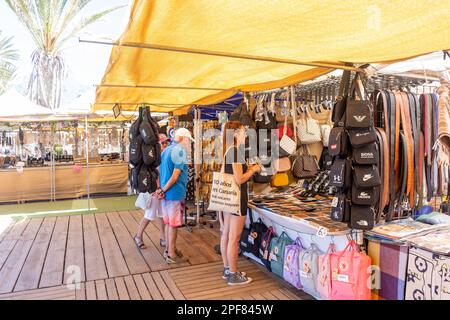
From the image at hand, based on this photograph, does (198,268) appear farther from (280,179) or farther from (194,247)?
(280,179)

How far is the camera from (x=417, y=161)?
8.32ft

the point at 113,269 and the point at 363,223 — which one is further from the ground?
the point at 363,223

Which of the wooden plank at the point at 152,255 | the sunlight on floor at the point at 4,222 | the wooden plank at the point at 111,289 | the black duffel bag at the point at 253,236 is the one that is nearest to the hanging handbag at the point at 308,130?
the black duffel bag at the point at 253,236

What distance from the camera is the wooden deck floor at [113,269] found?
3.39 m

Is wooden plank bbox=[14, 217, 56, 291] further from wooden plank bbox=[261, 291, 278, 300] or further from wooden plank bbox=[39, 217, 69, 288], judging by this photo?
wooden plank bbox=[261, 291, 278, 300]

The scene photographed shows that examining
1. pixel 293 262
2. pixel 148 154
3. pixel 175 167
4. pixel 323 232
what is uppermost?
pixel 148 154

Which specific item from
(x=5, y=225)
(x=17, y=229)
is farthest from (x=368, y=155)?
(x=5, y=225)

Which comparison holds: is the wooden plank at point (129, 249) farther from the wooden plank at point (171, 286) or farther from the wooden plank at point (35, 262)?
the wooden plank at point (35, 262)

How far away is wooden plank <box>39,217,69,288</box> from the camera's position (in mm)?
3736

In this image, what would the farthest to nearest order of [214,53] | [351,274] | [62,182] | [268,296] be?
[62,182] → [268,296] → [351,274] → [214,53]

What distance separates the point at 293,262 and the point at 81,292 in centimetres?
209

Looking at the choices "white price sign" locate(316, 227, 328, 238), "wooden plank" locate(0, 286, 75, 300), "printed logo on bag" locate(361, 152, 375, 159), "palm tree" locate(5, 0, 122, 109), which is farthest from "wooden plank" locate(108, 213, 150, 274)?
"palm tree" locate(5, 0, 122, 109)

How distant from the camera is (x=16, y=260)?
440cm

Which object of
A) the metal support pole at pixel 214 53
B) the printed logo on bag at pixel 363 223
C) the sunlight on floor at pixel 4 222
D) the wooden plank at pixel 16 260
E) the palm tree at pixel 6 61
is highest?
the palm tree at pixel 6 61
